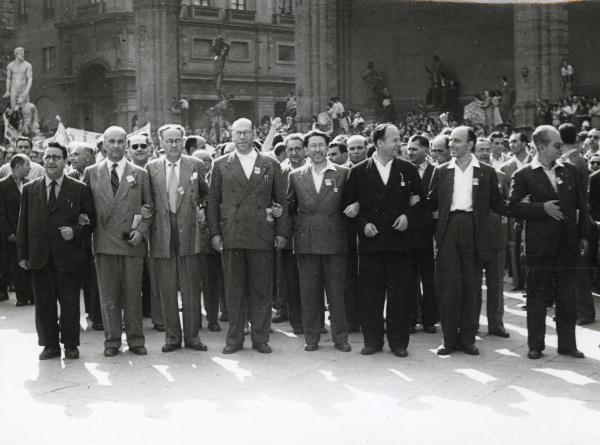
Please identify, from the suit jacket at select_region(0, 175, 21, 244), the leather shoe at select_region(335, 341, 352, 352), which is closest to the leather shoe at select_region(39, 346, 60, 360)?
the leather shoe at select_region(335, 341, 352, 352)

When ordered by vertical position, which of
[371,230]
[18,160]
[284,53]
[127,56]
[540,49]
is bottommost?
[371,230]

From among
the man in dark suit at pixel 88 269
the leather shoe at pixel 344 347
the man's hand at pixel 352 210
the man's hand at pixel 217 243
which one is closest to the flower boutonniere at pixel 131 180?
the man's hand at pixel 217 243

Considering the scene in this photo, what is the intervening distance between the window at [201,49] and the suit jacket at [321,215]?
40680mm

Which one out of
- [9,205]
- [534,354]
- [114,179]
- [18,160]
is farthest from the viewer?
[9,205]

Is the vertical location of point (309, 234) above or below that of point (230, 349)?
above

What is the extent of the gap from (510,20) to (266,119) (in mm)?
13156

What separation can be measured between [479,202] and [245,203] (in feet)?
6.84

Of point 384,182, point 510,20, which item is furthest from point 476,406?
point 510,20

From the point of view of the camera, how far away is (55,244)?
7.91 m

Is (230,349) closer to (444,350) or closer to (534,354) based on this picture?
(444,350)

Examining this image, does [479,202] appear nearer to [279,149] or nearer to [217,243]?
→ [217,243]

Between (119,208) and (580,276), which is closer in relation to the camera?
(119,208)

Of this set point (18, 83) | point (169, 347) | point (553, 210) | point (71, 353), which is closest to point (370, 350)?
point (169, 347)

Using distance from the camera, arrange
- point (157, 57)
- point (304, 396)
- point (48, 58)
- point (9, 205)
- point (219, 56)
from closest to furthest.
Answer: point (304, 396) < point (9, 205) < point (157, 57) < point (219, 56) < point (48, 58)
